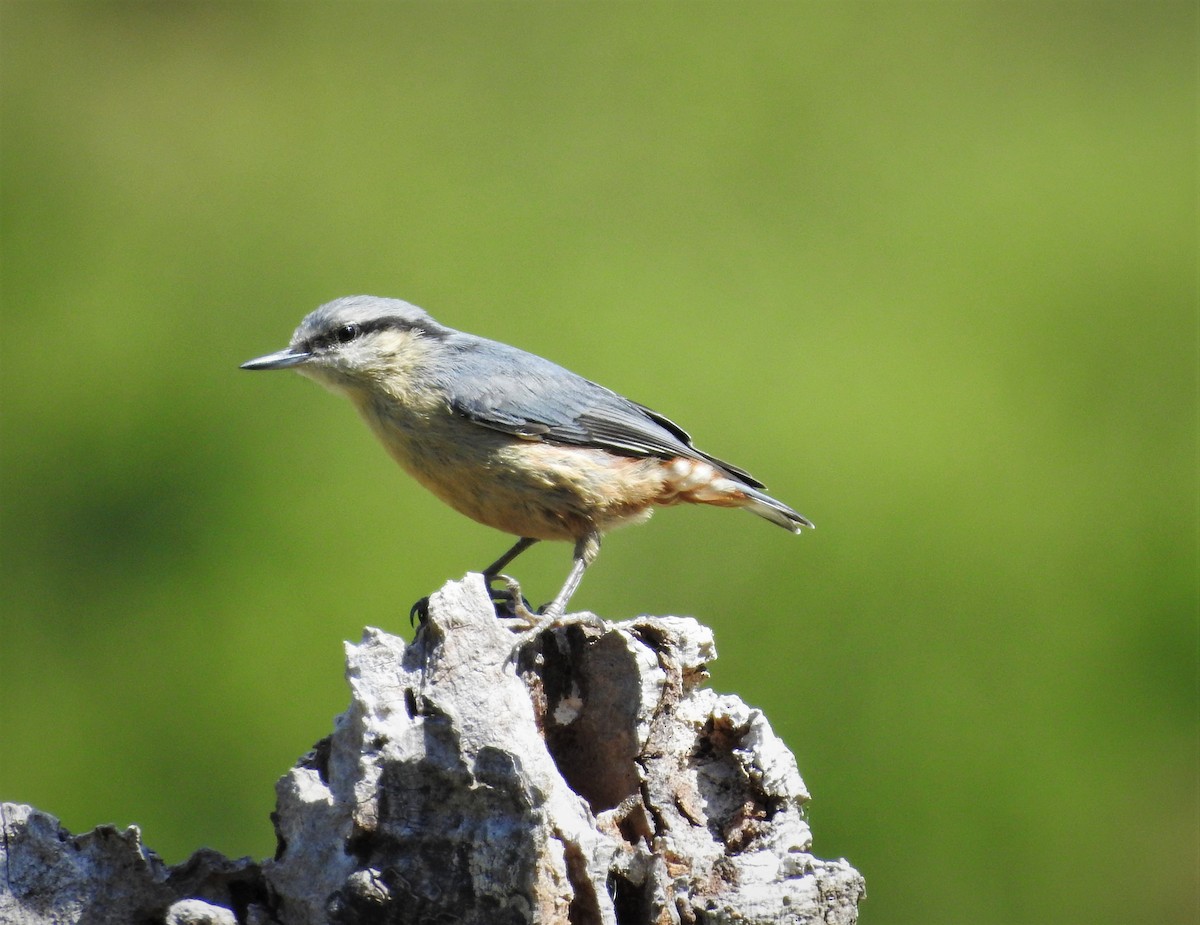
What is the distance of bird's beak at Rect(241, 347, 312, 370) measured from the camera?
3.72 meters

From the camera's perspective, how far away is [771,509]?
398 cm

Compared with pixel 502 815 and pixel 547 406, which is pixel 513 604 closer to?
pixel 547 406

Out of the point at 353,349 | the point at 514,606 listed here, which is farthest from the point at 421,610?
the point at 353,349

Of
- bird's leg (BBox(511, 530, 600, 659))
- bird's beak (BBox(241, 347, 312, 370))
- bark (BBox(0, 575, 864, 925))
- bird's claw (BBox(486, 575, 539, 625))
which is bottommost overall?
bark (BBox(0, 575, 864, 925))

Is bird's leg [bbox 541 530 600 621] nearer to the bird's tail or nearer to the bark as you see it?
the bird's tail

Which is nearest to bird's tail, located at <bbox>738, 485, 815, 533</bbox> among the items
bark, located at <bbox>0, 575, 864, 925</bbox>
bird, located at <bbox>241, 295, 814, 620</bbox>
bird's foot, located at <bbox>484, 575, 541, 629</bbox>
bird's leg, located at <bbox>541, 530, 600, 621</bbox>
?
bird, located at <bbox>241, 295, 814, 620</bbox>

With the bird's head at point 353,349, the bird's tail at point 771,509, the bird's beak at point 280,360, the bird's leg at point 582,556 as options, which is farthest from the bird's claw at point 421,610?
the bird's tail at point 771,509

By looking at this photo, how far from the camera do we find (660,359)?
542 centimetres

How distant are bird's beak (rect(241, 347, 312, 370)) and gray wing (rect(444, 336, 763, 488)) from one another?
0.50 m

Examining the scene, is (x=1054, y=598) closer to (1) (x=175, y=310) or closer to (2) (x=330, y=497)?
(2) (x=330, y=497)

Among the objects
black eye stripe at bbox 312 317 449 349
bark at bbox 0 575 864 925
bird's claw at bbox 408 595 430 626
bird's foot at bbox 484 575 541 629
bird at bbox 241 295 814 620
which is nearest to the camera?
bark at bbox 0 575 864 925

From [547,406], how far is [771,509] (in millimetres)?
855

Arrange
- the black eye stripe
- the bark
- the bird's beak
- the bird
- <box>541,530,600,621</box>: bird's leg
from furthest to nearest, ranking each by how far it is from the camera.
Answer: the black eye stripe, the bird's beak, the bird, <box>541,530,600,621</box>: bird's leg, the bark

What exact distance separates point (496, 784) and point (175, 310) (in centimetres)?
429
